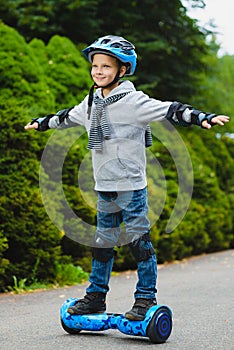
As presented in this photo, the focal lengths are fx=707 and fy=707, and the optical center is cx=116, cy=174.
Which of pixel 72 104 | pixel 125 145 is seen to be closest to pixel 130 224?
pixel 125 145

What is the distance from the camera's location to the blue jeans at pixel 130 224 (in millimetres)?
4672

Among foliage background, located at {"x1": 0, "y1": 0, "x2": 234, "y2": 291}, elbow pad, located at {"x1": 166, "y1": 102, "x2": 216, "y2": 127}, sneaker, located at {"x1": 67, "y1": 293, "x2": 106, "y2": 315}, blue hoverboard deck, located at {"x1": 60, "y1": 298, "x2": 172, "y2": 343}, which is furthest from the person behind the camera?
foliage background, located at {"x1": 0, "y1": 0, "x2": 234, "y2": 291}

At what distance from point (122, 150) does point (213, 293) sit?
291 cm

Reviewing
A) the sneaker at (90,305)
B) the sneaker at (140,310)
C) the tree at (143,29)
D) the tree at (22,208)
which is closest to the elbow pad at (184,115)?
the sneaker at (140,310)

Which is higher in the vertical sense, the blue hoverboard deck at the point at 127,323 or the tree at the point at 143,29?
the tree at the point at 143,29

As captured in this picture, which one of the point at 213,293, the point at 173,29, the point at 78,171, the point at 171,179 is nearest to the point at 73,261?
the point at 78,171

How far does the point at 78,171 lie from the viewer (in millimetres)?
8789

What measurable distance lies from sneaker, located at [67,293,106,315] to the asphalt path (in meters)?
0.17

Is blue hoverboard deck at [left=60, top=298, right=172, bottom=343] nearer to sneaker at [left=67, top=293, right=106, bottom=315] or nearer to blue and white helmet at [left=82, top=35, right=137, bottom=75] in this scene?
sneaker at [left=67, top=293, right=106, bottom=315]

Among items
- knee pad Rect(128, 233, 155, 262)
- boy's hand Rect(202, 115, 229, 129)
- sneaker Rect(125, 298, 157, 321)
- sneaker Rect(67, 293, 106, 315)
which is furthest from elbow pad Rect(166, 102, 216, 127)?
sneaker Rect(67, 293, 106, 315)

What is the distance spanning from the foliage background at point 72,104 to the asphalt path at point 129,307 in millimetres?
606

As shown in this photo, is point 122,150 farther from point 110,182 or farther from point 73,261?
point 73,261

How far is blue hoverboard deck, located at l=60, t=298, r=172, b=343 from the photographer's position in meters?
4.45

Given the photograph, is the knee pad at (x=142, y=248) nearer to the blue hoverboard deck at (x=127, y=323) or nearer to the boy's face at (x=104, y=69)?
the blue hoverboard deck at (x=127, y=323)
